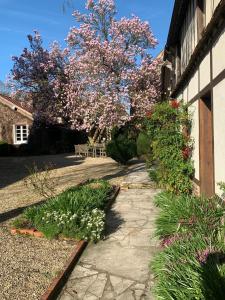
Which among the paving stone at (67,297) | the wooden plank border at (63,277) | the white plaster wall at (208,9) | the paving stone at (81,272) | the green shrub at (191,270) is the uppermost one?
the white plaster wall at (208,9)

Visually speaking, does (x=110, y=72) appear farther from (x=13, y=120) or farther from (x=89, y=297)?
(x=89, y=297)

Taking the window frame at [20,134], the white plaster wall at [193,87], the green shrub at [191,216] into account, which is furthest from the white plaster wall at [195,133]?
the window frame at [20,134]

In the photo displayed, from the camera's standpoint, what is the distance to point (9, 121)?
35.3 meters

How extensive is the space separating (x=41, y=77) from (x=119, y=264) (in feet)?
83.4

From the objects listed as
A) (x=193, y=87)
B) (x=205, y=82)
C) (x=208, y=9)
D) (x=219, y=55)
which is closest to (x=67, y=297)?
(x=219, y=55)

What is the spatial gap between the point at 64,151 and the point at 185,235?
30.0m

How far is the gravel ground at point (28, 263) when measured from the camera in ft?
15.6

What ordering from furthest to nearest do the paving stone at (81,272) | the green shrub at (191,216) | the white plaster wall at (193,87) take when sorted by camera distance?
the white plaster wall at (193,87)
the green shrub at (191,216)
the paving stone at (81,272)

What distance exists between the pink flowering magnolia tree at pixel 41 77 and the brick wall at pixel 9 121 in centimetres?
520

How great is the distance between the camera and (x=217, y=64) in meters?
6.29

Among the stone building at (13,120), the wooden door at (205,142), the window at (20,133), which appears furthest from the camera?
the window at (20,133)

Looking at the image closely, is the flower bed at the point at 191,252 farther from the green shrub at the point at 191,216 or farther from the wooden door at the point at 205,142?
the wooden door at the point at 205,142

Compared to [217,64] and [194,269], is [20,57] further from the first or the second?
[194,269]

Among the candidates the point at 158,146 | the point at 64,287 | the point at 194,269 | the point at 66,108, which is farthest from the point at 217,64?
the point at 66,108
